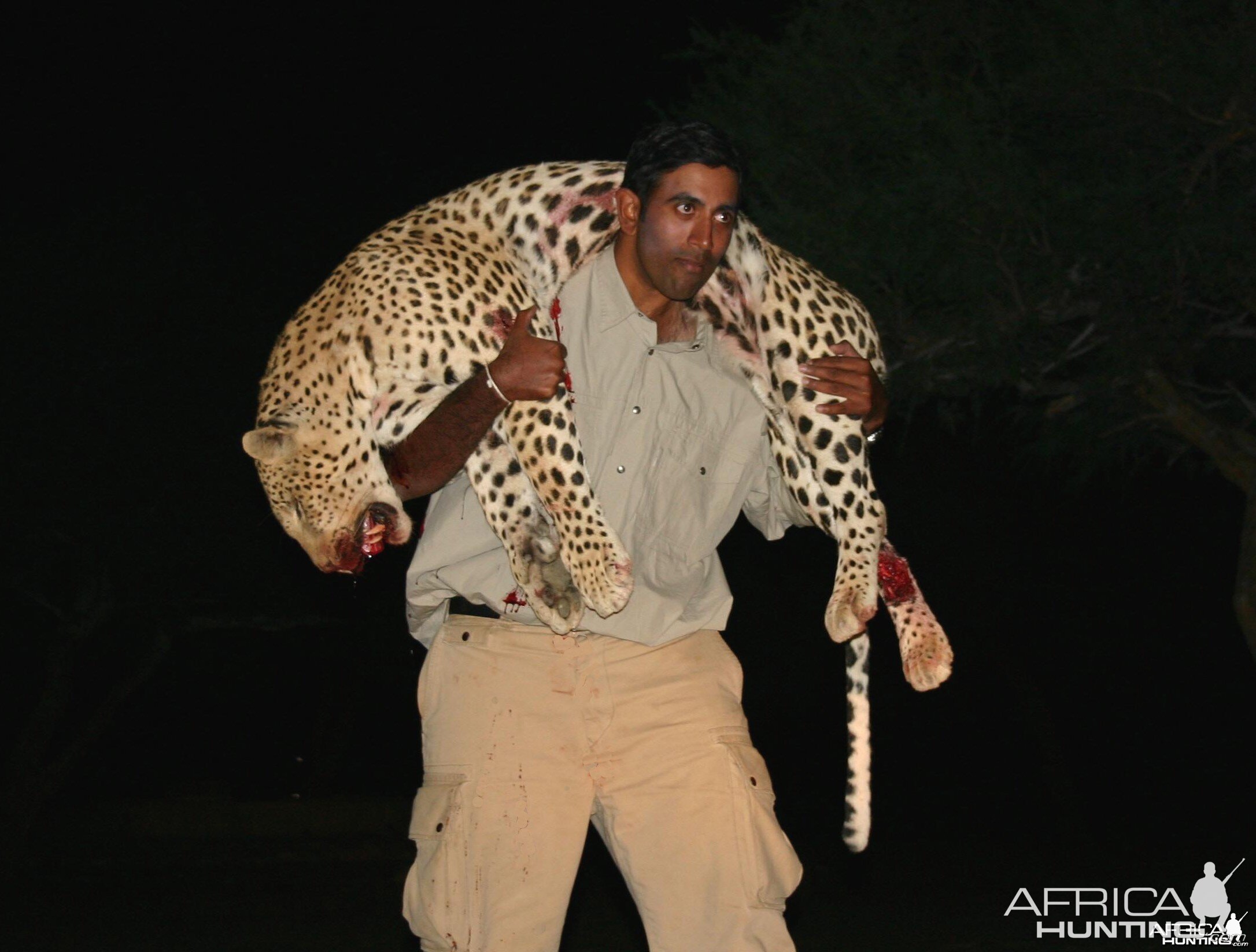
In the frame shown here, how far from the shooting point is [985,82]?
8805 millimetres

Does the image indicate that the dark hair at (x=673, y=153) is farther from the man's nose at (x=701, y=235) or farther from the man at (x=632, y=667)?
the man's nose at (x=701, y=235)

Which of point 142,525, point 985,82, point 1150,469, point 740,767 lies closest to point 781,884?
point 740,767

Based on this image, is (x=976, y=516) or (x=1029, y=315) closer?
(x=1029, y=315)

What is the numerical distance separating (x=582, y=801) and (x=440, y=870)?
0.29 metres

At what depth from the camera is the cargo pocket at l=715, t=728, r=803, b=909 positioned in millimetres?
2971

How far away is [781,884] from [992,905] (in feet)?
22.9

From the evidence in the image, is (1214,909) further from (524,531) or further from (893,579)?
(524,531)

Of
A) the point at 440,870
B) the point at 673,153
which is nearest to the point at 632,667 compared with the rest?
the point at 440,870

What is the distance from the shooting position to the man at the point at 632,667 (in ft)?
9.63

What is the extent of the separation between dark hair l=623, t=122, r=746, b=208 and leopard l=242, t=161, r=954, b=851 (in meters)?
0.24

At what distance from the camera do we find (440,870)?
2959mm

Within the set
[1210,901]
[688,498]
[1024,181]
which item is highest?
[688,498]

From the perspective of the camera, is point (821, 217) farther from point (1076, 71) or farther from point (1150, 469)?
point (1150, 469)

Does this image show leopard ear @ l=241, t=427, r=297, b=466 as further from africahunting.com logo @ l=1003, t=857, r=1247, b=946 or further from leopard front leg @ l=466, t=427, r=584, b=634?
africahunting.com logo @ l=1003, t=857, r=1247, b=946
